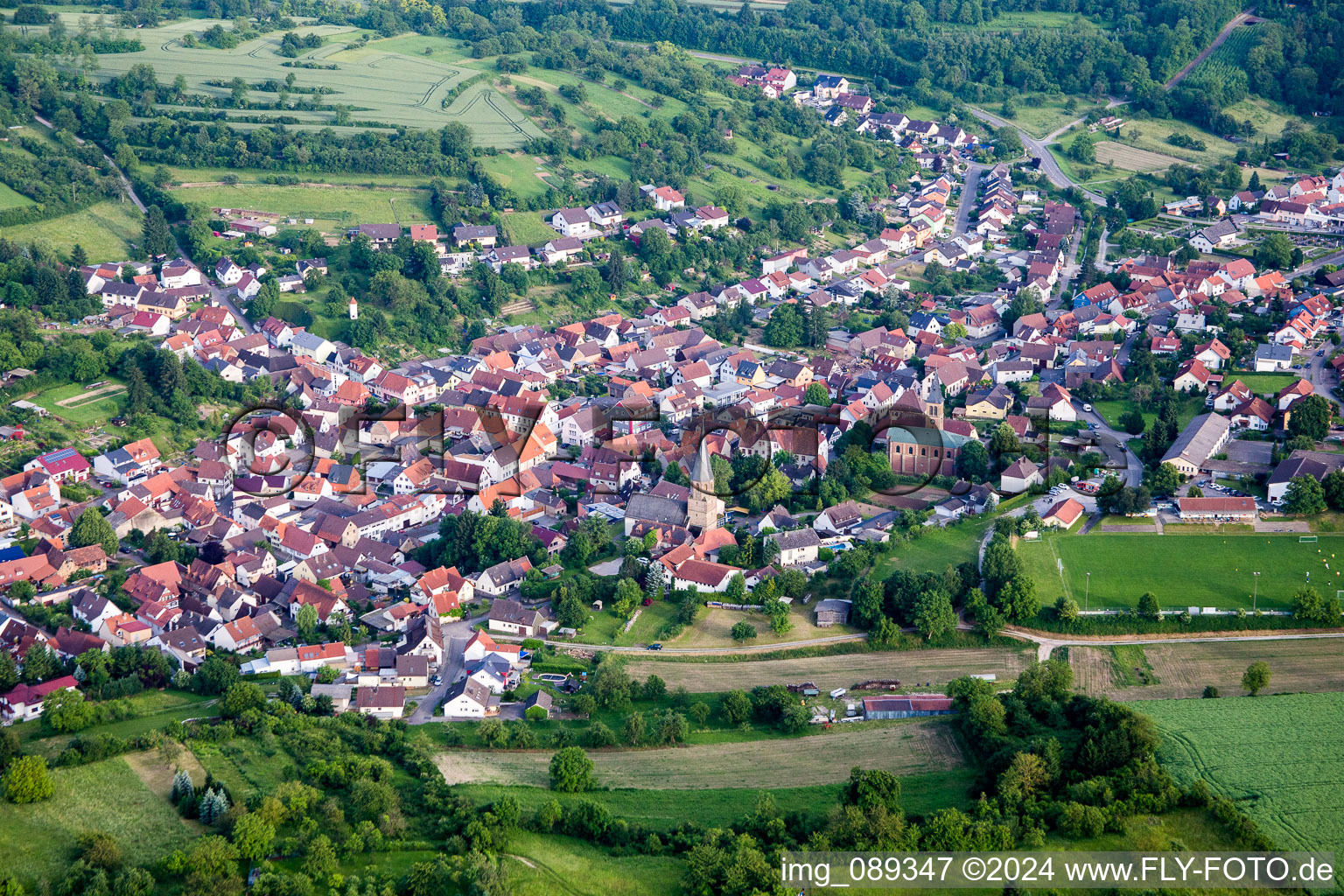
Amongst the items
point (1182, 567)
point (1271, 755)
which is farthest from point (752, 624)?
point (1271, 755)

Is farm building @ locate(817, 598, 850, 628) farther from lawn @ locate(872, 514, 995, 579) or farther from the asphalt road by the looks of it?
the asphalt road

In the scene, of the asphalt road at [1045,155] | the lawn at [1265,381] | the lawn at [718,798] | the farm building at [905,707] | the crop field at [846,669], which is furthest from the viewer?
the asphalt road at [1045,155]

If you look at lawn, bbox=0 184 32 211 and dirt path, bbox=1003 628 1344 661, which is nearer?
dirt path, bbox=1003 628 1344 661

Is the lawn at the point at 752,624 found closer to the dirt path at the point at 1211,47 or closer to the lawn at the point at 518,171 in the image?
the lawn at the point at 518,171

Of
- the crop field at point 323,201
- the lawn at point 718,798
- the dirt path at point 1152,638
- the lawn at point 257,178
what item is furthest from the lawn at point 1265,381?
the lawn at point 257,178

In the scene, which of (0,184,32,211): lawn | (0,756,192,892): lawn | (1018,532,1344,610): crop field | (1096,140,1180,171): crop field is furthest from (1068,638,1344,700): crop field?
(0,184,32,211): lawn

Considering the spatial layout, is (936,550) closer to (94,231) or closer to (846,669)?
(846,669)
